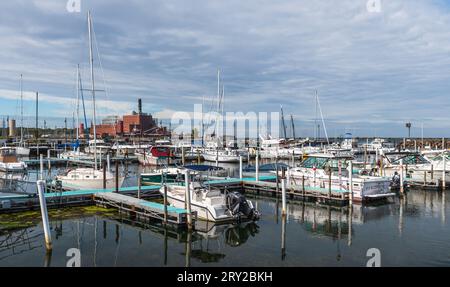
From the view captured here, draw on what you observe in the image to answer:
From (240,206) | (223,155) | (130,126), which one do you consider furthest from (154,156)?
(130,126)

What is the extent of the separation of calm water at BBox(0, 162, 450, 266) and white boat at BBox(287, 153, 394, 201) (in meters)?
2.57

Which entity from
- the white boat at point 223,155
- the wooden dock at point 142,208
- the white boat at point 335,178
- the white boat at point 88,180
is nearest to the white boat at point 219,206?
the wooden dock at point 142,208

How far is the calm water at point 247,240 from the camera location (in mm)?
13664

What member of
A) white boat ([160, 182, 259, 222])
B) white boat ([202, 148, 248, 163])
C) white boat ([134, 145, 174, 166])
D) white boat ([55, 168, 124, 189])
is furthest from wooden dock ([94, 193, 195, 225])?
white boat ([202, 148, 248, 163])

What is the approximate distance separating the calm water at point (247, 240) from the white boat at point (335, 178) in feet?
8.42

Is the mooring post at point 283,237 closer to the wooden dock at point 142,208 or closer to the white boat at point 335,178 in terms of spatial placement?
the wooden dock at point 142,208

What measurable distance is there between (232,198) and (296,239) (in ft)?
12.9

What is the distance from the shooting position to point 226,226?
59.3 ft

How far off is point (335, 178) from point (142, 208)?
13224 millimetres

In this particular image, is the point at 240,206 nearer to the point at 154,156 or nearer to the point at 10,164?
the point at 10,164

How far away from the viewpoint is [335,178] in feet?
86.3
